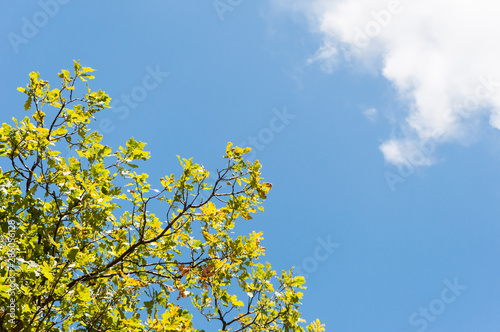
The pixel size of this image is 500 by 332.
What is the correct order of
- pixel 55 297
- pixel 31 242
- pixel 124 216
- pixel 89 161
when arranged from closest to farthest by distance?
pixel 55 297
pixel 31 242
pixel 89 161
pixel 124 216

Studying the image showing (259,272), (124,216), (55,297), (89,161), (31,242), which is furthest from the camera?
(259,272)

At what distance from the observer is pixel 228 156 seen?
5.70 meters

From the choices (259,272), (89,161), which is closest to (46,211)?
(89,161)

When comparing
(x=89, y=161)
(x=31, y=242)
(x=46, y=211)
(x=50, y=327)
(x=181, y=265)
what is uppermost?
(x=89, y=161)

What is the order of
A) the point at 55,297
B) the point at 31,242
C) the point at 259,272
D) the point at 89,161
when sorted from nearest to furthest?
the point at 55,297, the point at 31,242, the point at 89,161, the point at 259,272

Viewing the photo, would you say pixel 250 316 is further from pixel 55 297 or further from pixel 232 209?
pixel 55 297

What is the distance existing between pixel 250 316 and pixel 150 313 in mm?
2101

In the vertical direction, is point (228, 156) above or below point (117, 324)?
above

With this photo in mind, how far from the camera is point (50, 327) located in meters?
5.11

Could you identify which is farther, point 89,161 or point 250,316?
point 250,316

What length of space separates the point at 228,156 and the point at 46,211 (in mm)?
3258

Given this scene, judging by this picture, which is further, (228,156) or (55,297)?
(228,156)

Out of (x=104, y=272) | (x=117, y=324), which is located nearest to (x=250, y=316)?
(x=117, y=324)

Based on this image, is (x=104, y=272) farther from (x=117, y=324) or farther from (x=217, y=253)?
(x=217, y=253)
